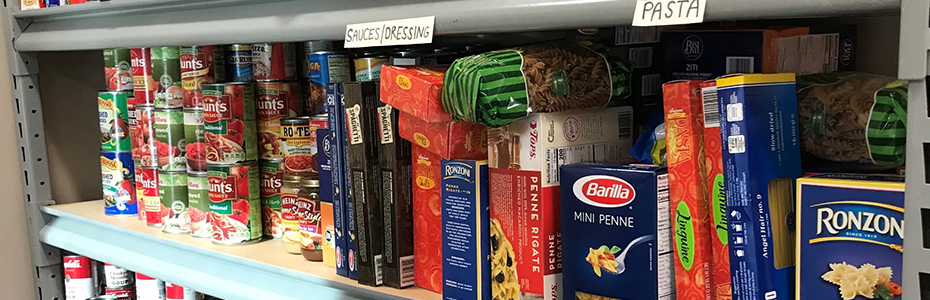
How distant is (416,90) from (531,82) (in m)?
0.15

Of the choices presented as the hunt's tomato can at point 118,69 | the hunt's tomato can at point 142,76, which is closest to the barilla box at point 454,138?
the hunt's tomato can at point 142,76

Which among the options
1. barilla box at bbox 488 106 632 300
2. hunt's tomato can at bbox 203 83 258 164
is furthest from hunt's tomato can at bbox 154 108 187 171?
barilla box at bbox 488 106 632 300

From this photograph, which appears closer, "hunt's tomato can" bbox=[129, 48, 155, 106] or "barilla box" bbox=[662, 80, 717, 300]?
"barilla box" bbox=[662, 80, 717, 300]

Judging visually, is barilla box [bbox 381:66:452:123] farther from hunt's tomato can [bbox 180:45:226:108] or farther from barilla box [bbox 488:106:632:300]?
hunt's tomato can [bbox 180:45:226:108]

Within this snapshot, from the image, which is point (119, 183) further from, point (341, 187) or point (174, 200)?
point (341, 187)

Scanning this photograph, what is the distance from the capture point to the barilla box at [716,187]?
Answer: 0.85 m

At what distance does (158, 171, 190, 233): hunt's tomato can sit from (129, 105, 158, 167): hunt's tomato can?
A: 0.08 metres

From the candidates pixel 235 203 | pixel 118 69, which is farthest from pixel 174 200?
pixel 118 69

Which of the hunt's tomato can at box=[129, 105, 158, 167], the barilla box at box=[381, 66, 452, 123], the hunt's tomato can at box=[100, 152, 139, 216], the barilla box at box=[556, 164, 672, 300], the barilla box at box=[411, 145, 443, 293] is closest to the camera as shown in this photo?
the barilla box at box=[556, 164, 672, 300]

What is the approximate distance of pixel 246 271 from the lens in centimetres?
155

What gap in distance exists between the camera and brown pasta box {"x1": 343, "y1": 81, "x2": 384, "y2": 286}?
4.10 feet

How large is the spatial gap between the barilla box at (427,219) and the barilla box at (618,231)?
264 mm

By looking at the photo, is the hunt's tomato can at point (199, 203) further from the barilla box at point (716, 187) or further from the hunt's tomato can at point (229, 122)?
the barilla box at point (716, 187)

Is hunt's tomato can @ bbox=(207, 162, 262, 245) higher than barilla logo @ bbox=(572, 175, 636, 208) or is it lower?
lower
